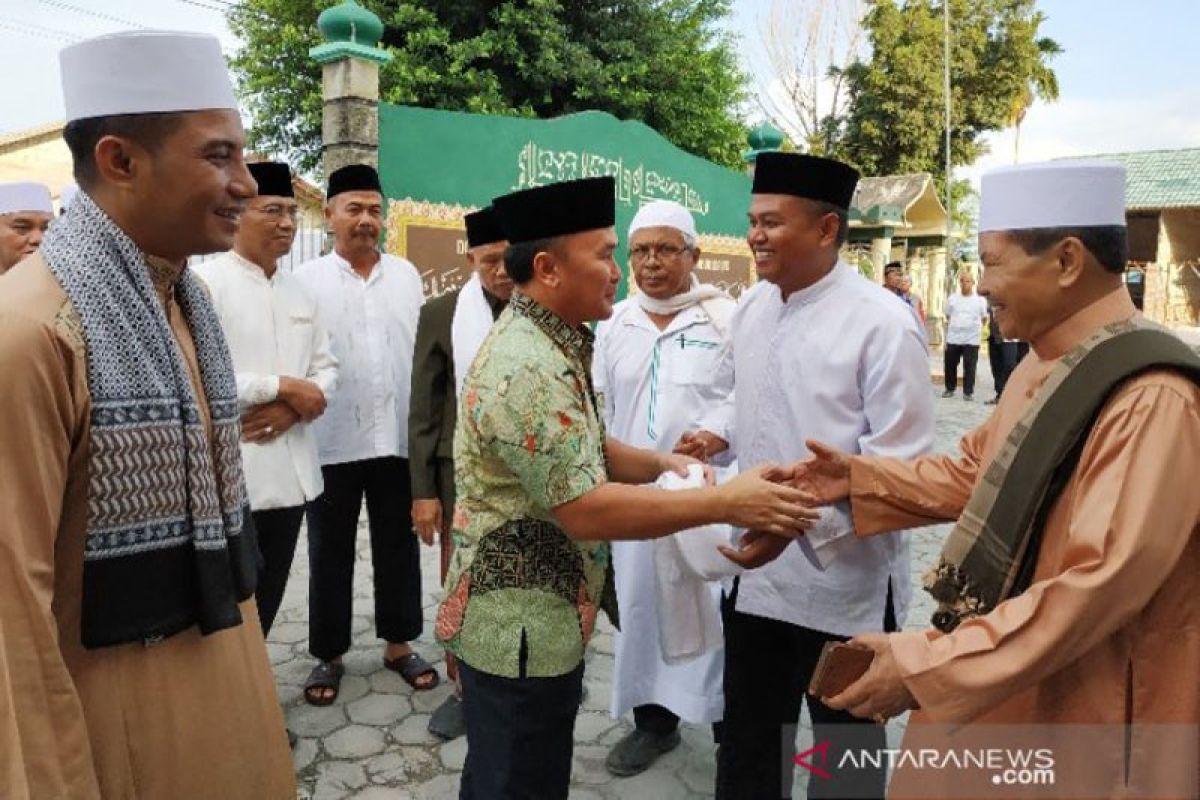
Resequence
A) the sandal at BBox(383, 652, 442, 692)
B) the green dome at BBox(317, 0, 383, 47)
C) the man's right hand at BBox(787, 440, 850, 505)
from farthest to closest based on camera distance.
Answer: the green dome at BBox(317, 0, 383, 47)
the sandal at BBox(383, 652, 442, 692)
the man's right hand at BBox(787, 440, 850, 505)

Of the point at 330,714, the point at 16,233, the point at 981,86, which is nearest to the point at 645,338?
the point at 330,714

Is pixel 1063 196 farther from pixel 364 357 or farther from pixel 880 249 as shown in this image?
pixel 880 249

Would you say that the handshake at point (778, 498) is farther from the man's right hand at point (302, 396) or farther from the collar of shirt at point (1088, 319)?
the man's right hand at point (302, 396)

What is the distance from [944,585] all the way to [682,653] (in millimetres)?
1199

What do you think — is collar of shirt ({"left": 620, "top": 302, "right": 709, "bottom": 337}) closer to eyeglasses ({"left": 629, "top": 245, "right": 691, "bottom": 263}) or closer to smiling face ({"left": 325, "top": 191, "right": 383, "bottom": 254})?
eyeglasses ({"left": 629, "top": 245, "right": 691, "bottom": 263})

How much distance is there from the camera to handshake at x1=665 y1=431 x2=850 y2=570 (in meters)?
1.99

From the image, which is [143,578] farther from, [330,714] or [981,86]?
[981,86]

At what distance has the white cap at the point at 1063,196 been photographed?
5.33ft

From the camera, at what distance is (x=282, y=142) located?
14758 mm

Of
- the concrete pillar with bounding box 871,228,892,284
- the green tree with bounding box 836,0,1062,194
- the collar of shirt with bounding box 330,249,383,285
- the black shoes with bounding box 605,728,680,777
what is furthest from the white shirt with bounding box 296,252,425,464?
the green tree with bounding box 836,0,1062,194

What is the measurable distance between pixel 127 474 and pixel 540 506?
0.86 meters

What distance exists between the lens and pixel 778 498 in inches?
78.4

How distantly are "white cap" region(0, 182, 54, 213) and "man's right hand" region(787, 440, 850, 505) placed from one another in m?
3.88

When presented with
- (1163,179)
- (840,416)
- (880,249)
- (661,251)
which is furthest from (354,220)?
(1163,179)
